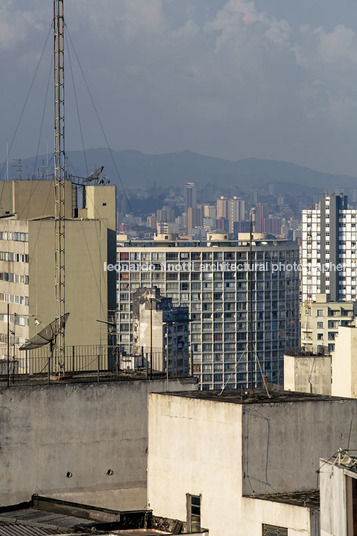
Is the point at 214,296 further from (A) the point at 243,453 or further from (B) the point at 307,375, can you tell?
(A) the point at 243,453

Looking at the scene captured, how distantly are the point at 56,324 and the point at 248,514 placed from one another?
16.1m

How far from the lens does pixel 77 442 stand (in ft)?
118

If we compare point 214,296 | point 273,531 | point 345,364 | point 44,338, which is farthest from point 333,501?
point 214,296

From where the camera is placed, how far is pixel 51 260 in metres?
83.1

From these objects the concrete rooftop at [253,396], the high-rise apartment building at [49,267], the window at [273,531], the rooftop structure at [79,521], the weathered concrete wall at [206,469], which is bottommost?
the rooftop structure at [79,521]

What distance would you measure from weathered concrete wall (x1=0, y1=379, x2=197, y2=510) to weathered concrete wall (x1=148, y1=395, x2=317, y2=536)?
390cm

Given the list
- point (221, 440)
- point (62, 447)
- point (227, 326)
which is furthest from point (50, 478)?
point (227, 326)

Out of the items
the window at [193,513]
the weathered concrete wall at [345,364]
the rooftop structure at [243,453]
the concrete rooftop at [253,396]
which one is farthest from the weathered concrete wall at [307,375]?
the window at [193,513]

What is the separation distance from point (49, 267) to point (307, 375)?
1736 inches

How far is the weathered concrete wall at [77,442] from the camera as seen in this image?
35.1 metres

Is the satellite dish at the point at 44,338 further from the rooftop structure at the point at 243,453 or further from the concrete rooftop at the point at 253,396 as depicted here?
the rooftop structure at the point at 243,453

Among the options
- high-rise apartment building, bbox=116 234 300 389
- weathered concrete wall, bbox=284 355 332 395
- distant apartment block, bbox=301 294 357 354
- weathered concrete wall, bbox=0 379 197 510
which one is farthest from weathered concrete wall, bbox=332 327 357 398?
high-rise apartment building, bbox=116 234 300 389

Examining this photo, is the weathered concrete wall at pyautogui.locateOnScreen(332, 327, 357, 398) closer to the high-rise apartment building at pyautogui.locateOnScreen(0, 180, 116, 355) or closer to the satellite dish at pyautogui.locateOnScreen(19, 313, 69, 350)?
the satellite dish at pyautogui.locateOnScreen(19, 313, 69, 350)

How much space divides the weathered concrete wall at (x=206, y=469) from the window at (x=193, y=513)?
158 mm
